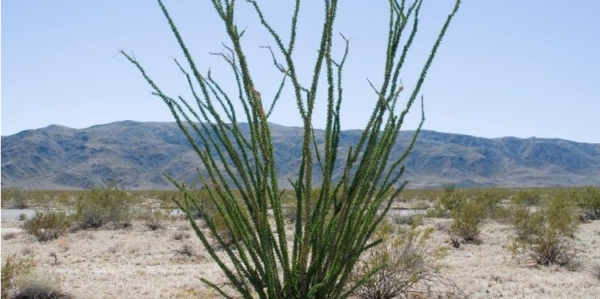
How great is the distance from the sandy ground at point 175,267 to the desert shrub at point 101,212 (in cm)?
166

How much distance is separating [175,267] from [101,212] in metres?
8.89

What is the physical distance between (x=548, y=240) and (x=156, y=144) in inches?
6019

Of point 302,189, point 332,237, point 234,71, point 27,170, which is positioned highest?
point 234,71

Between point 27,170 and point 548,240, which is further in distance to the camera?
point 27,170

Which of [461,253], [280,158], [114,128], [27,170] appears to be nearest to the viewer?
[461,253]

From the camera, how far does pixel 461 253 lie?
41.3ft

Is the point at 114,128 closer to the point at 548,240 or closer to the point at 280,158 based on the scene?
the point at 280,158

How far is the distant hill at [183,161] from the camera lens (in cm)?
12381

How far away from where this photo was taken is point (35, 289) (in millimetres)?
7570

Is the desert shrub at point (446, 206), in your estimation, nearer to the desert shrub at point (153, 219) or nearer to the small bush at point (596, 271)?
the desert shrub at point (153, 219)

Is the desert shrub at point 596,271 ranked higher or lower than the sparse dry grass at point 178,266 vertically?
higher

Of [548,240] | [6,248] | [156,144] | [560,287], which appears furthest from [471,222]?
[156,144]

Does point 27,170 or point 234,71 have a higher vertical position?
point 234,71

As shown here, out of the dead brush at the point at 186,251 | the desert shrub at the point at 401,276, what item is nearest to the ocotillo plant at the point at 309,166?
the desert shrub at the point at 401,276
